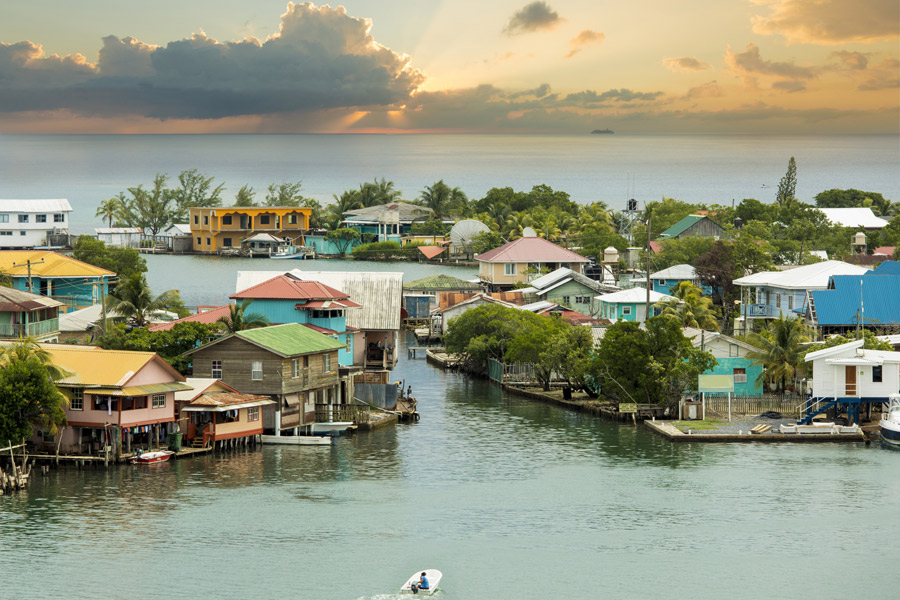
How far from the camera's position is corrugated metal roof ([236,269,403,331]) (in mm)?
70500

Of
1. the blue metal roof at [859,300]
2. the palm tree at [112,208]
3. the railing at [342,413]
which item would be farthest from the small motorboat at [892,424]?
the palm tree at [112,208]

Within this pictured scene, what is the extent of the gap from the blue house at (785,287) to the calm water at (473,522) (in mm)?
24478

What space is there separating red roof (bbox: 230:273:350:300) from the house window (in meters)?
14.1

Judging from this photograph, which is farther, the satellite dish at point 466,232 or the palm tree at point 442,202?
the palm tree at point 442,202

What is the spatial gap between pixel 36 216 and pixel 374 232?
39929mm

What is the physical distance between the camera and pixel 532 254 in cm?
10962

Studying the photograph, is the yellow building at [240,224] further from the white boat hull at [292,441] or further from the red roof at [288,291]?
the white boat hull at [292,441]

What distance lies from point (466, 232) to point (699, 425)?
89.5 meters

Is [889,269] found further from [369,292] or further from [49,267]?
[49,267]

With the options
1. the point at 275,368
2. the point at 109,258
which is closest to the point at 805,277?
the point at 275,368

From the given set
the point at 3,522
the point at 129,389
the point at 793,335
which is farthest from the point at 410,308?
the point at 3,522

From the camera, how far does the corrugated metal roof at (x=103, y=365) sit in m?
51.0

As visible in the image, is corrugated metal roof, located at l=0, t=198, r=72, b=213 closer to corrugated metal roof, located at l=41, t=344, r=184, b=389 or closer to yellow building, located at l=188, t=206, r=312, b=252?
yellow building, located at l=188, t=206, r=312, b=252

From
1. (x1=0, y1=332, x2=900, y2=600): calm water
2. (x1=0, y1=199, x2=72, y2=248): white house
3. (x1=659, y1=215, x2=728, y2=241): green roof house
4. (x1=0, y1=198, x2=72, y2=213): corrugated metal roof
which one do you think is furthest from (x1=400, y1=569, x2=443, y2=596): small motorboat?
(x1=0, y1=198, x2=72, y2=213): corrugated metal roof
